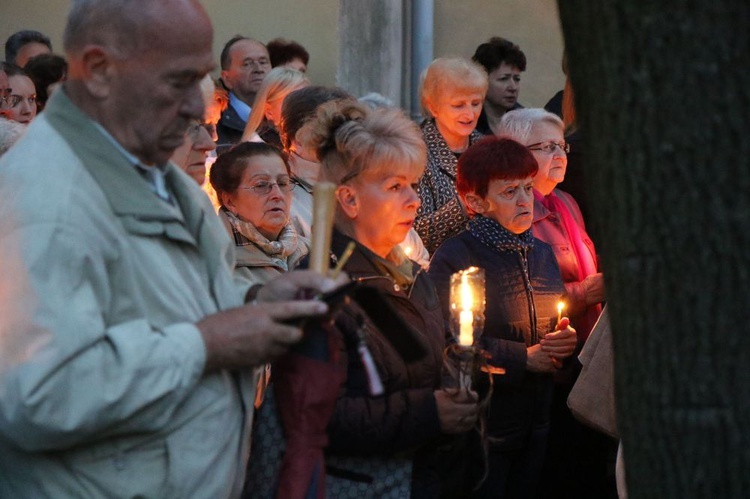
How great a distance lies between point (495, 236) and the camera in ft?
17.5

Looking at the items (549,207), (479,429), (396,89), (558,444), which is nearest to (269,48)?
(396,89)

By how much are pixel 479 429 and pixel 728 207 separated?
2123 mm

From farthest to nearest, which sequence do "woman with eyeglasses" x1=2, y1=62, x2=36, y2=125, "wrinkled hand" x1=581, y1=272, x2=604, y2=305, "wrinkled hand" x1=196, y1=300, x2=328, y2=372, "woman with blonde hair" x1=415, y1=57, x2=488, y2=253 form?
"woman with eyeglasses" x1=2, y1=62, x2=36, y2=125 → "woman with blonde hair" x1=415, y1=57, x2=488, y2=253 → "wrinkled hand" x1=581, y1=272, x2=604, y2=305 → "wrinkled hand" x1=196, y1=300, x2=328, y2=372

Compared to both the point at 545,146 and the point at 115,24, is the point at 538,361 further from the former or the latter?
the point at 115,24

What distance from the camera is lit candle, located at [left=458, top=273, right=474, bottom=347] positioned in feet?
12.7

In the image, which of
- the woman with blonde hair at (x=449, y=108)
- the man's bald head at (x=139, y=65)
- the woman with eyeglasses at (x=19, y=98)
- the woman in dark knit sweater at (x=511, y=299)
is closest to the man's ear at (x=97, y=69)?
the man's bald head at (x=139, y=65)

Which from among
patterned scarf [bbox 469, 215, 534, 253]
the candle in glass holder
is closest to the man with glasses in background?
patterned scarf [bbox 469, 215, 534, 253]

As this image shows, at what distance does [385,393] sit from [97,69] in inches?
58.7

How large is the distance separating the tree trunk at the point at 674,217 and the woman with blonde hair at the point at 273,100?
4.47 metres

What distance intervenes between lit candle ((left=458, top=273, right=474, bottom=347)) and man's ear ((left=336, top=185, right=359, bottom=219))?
0.43 m

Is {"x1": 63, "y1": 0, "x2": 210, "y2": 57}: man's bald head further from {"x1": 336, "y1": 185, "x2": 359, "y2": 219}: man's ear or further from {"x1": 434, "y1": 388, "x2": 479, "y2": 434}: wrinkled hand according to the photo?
{"x1": 434, "y1": 388, "x2": 479, "y2": 434}: wrinkled hand

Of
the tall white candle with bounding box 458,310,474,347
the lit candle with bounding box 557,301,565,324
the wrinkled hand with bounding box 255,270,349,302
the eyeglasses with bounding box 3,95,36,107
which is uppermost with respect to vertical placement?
the eyeglasses with bounding box 3,95,36,107

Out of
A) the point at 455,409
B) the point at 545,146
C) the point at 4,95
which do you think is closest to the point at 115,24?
the point at 455,409

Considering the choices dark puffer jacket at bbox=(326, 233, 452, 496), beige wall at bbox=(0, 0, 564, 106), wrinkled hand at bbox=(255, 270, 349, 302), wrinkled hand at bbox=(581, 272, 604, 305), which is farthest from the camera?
beige wall at bbox=(0, 0, 564, 106)
